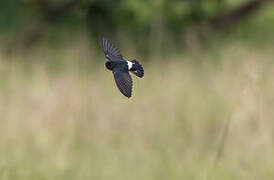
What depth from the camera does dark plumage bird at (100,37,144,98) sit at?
51.4 inches

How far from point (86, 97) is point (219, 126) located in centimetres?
74

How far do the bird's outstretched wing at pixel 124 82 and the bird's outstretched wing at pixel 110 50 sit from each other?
5 cm

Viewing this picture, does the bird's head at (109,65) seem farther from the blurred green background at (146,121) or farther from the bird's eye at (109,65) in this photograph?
the blurred green background at (146,121)

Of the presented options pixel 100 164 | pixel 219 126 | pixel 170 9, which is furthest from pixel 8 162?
pixel 170 9

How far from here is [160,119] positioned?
4137 millimetres

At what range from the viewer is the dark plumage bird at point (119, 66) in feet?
4.28

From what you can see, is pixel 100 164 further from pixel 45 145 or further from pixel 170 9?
pixel 170 9

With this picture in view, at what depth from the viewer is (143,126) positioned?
13.4 ft

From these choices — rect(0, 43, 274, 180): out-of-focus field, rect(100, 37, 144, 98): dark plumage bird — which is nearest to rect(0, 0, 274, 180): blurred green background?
rect(0, 43, 274, 180): out-of-focus field

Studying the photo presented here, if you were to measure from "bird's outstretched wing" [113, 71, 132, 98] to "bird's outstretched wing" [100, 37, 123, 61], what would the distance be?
0.05 meters

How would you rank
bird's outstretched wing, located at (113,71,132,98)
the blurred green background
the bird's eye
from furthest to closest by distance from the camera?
the blurred green background < the bird's eye < bird's outstretched wing, located at (113,71,132,98)

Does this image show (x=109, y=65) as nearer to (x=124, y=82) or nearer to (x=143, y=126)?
(x=124, y=82)

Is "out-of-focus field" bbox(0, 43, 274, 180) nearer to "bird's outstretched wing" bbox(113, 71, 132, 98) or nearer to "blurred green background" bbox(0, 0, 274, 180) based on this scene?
"blurred green background" bbox(0, 0, 274, 180)

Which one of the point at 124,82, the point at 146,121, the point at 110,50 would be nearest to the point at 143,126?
the point at 146,121
